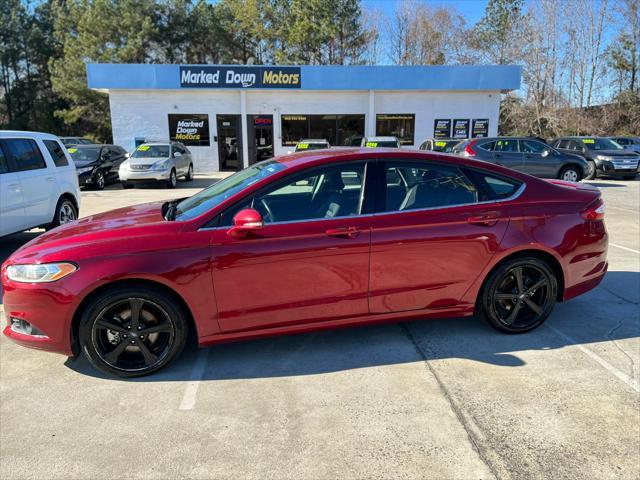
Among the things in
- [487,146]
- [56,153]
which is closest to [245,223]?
[56,153]

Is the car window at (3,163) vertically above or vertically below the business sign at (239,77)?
below

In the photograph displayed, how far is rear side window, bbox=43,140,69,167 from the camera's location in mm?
7446

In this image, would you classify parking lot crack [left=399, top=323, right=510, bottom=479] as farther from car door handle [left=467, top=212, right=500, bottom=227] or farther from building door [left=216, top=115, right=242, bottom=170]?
building door [left=216, top=115, right=242, bottom=170]

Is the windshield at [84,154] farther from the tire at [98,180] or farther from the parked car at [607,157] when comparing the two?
the parked car at [607,157]

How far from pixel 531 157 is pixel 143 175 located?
42.5ft

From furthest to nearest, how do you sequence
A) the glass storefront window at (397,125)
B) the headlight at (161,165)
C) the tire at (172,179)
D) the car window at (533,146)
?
1. the glass storefront window at (397,125)
2. the tire at (172,179)
3. the headlight at (161,165)
4. the car window at (533,146)

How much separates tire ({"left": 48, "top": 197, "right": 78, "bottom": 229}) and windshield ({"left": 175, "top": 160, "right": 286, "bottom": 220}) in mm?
4523

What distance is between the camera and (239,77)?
73.0ft

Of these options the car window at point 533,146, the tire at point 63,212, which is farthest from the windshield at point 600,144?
the tire at point 63,212

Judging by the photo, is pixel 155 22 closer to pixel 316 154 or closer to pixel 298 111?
pixel 298 111

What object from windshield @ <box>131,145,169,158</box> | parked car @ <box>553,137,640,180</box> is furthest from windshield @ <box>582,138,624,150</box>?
windshield @ <box>131,145,169,158</box>

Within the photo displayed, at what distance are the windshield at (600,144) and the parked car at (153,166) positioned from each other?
1684 cm

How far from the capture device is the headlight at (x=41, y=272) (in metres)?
3.07

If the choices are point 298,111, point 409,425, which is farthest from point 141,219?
point 298,111
